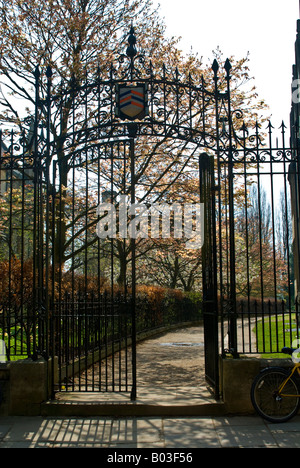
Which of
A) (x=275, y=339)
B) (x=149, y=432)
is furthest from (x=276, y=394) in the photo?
(x=275, y=339)

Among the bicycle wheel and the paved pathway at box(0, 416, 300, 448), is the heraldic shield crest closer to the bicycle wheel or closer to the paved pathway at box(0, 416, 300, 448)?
the bicycle wheel

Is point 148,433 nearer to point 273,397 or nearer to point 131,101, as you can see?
point 273,397

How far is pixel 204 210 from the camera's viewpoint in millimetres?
7770

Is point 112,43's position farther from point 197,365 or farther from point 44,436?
point 44,436

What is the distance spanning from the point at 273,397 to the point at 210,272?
2042 mm

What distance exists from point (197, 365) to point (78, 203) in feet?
23.4

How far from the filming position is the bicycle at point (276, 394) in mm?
6207

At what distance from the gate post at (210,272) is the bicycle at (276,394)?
0.68m

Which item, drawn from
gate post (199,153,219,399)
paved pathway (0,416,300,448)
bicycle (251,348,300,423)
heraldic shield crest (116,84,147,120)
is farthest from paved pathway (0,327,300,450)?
heraldic shield crest (116,84,147,120)

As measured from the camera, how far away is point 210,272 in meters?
7.39

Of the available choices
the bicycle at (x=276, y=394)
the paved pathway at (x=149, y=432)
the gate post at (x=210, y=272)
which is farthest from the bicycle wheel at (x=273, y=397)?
the gate post at (x=210, y=272)

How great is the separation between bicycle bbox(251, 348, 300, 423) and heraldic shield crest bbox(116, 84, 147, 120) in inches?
166

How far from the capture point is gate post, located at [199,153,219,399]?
694 cm
